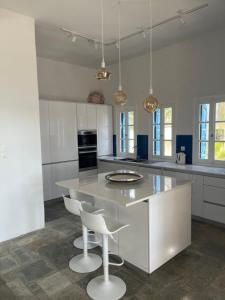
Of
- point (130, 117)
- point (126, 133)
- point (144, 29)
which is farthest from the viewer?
point (126, 133)

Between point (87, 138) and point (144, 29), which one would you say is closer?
point (144, 29)

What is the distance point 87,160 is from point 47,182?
106 centimetres

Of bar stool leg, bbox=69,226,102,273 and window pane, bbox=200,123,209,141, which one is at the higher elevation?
window pane, bbox=200,123,209,141

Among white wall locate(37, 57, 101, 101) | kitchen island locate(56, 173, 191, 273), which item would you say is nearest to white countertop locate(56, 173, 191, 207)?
kitchen island locate(56, 173, 191, 273)

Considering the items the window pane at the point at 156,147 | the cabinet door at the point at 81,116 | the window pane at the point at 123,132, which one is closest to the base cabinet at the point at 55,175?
the cabinet door at the point at 81,116

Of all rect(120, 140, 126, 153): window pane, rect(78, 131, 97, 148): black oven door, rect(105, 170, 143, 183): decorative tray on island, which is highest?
rect(78, 131, 97, 148): black oven door

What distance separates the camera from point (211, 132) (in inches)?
157

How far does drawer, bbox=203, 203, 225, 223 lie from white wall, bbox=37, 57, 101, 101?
12.1 feet

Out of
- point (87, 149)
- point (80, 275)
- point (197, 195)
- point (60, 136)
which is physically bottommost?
point (80, 275)

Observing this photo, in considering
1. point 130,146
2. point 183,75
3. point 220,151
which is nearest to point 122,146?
point 130,146

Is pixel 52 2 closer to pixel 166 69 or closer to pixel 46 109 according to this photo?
pixel 46 109

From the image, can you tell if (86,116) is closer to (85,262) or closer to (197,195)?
(197,195)

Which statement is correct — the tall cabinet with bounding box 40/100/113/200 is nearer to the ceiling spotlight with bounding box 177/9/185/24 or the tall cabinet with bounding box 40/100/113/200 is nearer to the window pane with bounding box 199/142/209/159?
the window pane with bounding box 199/142/209/159

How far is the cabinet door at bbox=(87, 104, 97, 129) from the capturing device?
5132 millimetres
